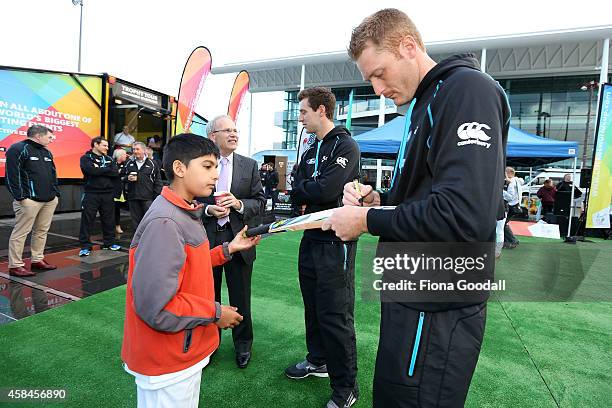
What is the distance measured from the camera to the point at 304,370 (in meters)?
2.80

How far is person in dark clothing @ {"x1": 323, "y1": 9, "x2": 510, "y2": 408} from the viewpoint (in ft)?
3.39

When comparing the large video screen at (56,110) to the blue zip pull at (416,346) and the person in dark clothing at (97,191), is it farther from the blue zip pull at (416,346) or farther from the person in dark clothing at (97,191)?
the blue zip pull at (416,346)

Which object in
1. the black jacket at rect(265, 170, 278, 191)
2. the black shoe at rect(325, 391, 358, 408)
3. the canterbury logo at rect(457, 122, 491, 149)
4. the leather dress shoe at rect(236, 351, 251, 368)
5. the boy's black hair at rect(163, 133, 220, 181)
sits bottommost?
the leather dress shoe at rect(236, 351, 251, 368)

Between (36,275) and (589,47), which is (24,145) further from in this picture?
(589,47)

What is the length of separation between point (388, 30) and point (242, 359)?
2651 mm

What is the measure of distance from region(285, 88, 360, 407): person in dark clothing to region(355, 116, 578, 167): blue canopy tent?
19.0 ft

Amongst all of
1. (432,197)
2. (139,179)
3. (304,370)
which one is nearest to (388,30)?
(432,197)

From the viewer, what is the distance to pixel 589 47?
70.4 ft

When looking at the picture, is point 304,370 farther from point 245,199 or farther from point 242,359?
point 245,199

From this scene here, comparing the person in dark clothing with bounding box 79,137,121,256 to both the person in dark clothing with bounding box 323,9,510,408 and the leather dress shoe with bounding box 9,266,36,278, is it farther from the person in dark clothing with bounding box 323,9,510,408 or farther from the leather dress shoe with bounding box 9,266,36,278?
the person in dark clothing with bounding box 323,9,510,408

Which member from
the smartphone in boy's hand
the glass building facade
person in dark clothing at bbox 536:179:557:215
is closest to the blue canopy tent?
person in dark clothing at bbox 536:179:557:215

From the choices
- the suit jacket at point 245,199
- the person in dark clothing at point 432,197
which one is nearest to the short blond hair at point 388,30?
the person in dark clothing at point 432,197

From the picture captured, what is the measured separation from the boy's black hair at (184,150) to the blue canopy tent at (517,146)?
6913 mm

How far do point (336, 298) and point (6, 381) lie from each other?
243 cm
